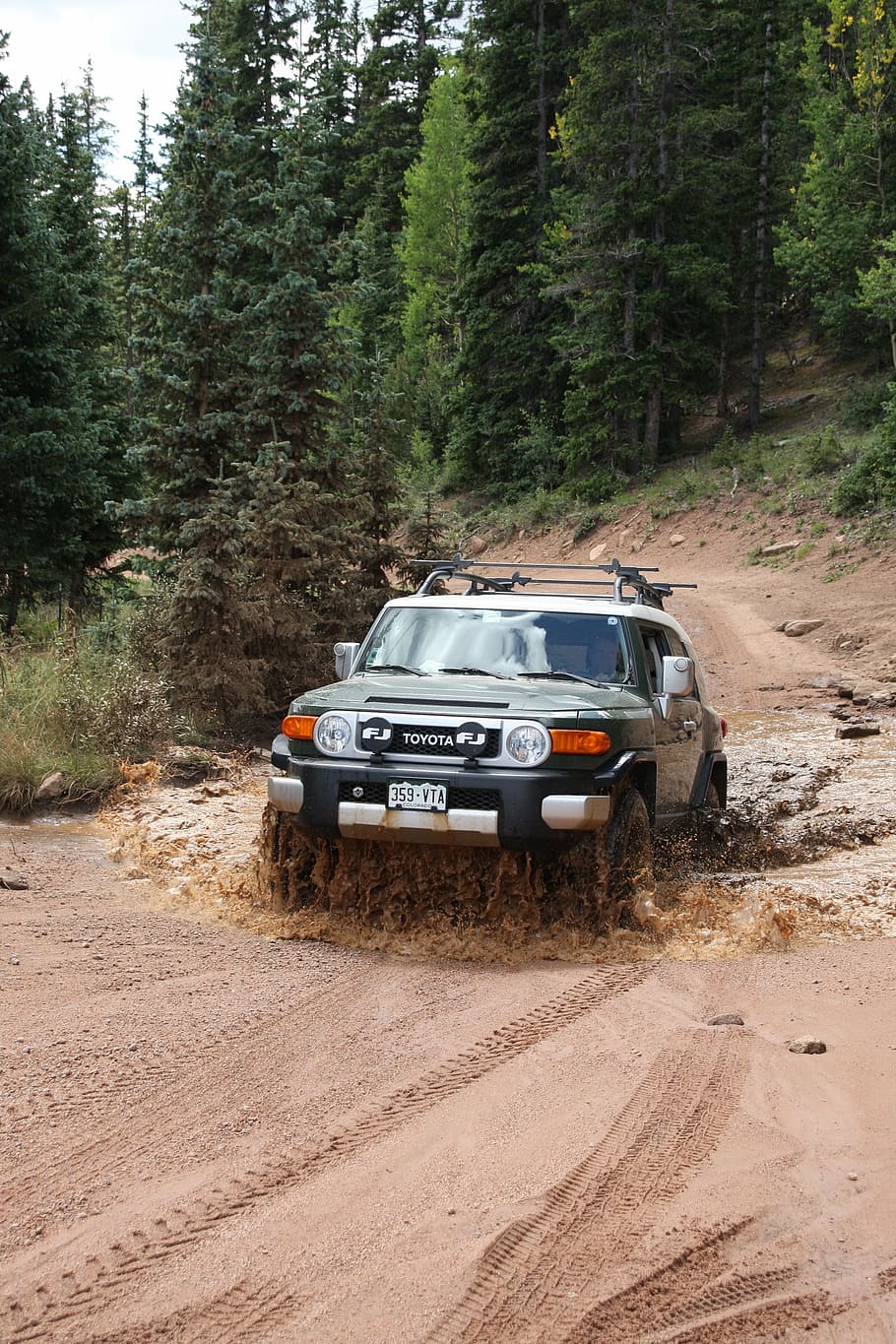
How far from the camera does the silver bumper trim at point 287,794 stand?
6.30m

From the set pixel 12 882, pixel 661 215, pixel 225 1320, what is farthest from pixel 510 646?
pixel 661 215

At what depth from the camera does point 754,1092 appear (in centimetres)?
430

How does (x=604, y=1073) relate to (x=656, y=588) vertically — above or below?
below

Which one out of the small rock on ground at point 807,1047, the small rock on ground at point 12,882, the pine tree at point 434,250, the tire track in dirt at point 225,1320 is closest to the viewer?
the tire track in dirt at point 225,1320

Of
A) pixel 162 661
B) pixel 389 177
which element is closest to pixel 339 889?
pixel 162 661

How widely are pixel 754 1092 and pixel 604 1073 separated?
0.54 m

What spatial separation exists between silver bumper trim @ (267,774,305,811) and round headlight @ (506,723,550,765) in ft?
3.68

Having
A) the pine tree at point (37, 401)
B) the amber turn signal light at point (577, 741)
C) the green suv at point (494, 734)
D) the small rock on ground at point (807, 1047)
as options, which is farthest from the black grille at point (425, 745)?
the pine tree at point (37, 401)

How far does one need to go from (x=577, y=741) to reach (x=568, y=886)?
840 mm

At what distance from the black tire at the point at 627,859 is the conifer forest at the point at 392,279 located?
8.71m

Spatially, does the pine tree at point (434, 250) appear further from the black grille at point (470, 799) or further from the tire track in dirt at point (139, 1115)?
the tire track in dirt at point (139, 1115)

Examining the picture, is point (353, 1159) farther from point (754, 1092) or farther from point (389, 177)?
point (389, 177)

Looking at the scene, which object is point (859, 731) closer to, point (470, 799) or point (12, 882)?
point (470, 799)

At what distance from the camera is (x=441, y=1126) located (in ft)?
13.1
